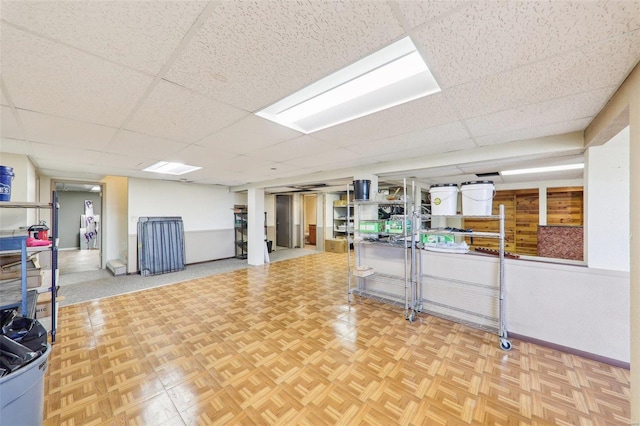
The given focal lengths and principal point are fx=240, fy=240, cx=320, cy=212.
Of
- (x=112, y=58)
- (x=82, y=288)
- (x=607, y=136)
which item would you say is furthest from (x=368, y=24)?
(x=82, y=288)

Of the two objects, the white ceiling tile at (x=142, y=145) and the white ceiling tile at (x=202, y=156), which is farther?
the white ceiling tile at (x=202, y=156)

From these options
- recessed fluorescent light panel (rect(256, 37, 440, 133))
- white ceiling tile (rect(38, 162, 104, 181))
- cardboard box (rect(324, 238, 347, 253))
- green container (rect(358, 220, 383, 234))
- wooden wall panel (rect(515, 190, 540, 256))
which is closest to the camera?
recessed fluorescent light panel (rect(256, 37, 440, 133))

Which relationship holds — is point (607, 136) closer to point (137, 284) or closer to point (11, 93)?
point (11, 93)

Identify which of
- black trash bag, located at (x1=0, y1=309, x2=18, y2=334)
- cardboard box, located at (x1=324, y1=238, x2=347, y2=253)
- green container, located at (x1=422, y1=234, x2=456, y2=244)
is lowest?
cardboard box, located at (x1=324, y1=238, x2=347, y2=253)

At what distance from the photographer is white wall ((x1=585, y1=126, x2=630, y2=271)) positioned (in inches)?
81.0

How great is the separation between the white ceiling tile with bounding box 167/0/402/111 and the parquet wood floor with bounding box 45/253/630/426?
6.77 feet

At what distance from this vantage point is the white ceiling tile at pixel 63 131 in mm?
1883

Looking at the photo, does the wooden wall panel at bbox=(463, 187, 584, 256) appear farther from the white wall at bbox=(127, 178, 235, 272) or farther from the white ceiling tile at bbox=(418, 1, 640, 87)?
the white wall at bbox=(127, 178, 235, 272)

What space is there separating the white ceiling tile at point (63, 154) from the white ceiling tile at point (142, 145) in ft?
1.23

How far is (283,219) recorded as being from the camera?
907 cm

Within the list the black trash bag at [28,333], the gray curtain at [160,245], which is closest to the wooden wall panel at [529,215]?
the black trash bag at [28,333]

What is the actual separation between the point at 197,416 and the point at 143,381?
2.17ft

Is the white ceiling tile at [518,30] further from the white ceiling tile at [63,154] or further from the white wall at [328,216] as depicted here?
the white wall at [328,216]

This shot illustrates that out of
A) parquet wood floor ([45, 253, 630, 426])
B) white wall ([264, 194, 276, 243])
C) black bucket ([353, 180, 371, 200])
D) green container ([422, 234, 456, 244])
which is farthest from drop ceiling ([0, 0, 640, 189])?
white wall ([264, 194, 276, 243])
